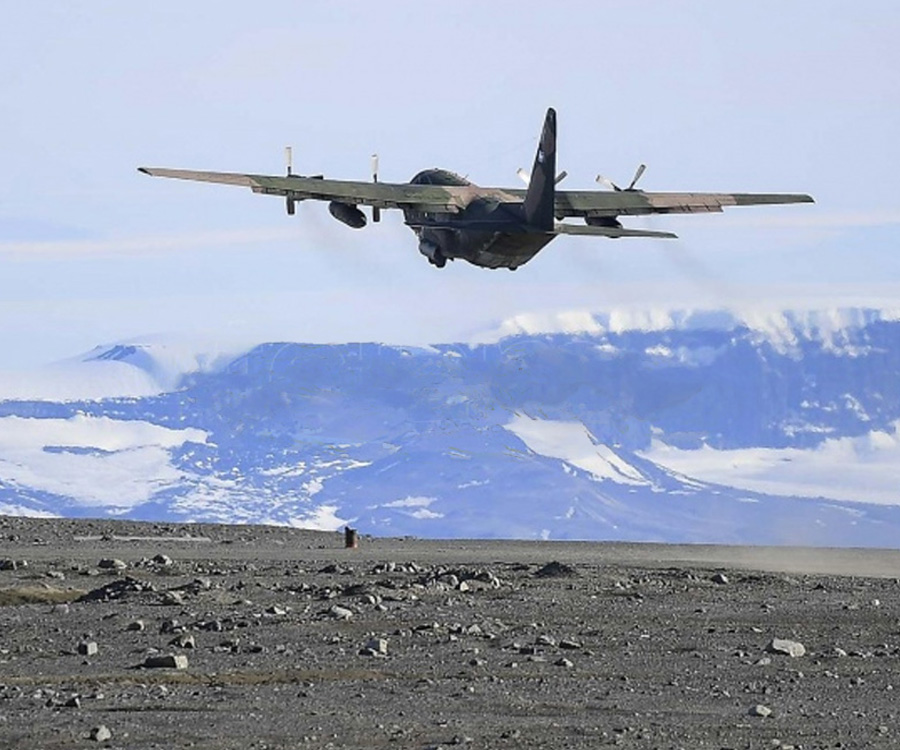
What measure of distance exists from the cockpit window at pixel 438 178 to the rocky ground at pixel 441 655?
21.8 metres

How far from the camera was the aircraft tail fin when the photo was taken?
72062mm

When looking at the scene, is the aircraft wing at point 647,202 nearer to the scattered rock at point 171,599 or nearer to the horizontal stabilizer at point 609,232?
the horizontal stabilizer at point 609,232

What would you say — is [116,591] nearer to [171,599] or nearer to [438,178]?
[171,599]

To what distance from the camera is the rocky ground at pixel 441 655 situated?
28.5m

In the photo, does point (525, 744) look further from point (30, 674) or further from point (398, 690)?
point (30, 674)

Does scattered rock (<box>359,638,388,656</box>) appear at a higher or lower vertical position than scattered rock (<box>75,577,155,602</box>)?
lower

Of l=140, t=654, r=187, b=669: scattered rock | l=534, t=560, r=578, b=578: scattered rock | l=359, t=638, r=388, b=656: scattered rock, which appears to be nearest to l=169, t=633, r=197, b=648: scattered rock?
l=140, t=654, r=187, b=669: scattered rock

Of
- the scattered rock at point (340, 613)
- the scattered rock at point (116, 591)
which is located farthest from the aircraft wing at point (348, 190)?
the scattered rock at point (340, 613)

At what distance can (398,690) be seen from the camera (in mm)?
32406

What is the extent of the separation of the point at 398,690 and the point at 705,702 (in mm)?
4545

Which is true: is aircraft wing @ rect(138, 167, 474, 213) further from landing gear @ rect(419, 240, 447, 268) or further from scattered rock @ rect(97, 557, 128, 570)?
scattered rock @ rect(97, 557, 128, 570)

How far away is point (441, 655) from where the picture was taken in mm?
36719

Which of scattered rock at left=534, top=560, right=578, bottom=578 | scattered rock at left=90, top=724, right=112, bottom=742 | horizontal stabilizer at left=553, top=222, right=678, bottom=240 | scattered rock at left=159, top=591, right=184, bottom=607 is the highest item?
horizontal stabilizer at left=553, top=222, right=678, bottom=240

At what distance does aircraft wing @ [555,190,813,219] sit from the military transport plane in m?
0.04
